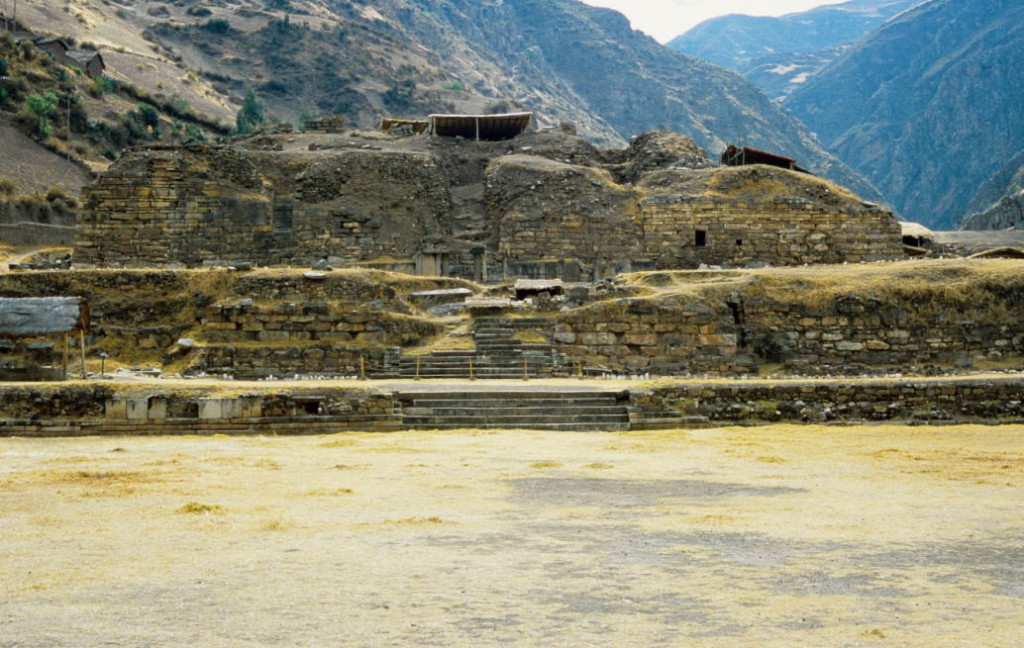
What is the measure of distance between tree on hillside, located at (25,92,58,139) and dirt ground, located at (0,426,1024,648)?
4583 cm

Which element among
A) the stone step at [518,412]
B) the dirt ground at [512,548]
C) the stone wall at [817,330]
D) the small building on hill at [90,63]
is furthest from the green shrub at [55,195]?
the dirt ground at [512,548]

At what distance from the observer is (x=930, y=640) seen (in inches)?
189

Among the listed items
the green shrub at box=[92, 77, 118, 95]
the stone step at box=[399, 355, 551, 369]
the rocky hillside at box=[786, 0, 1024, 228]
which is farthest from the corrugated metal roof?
the rocky hillside at box=[786, 0, 1024, 228]

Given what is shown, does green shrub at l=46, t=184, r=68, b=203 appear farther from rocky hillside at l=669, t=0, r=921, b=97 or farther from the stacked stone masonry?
rocky hillside at l=669, t=0, r=921, b=97

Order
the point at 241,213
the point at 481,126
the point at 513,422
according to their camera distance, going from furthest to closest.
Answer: the point at 481,126
the point at 241,213
the point at 513,422

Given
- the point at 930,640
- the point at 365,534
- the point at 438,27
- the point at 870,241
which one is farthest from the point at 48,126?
Result: the point at 438,27

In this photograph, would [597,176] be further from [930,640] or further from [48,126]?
[48,126]

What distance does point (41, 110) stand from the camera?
173ft

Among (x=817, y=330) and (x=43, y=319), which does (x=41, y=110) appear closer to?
(x=43, y=319)

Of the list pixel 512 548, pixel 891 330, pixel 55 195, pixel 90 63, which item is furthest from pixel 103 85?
pixel 512 548

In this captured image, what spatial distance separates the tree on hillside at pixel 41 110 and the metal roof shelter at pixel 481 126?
26430 mm

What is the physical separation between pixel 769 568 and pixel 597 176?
25.4 m

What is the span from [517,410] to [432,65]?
3816 inches

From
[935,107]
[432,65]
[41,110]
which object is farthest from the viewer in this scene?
[432,65]
